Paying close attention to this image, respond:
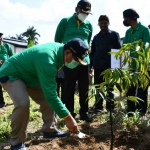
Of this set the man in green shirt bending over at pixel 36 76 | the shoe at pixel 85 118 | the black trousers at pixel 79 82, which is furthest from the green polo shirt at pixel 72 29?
the man in green shirt bending over at pixel 36 76

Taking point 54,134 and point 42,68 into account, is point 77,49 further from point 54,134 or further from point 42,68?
point 54,134

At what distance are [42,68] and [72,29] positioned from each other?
1751 mm

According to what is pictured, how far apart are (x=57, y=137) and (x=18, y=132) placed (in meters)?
0.62

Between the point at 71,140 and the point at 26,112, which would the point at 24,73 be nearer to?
the point at 26,112

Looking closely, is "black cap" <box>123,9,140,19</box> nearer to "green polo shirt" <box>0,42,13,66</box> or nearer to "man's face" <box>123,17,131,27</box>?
"man's face" <box>123,17,131,27</box>

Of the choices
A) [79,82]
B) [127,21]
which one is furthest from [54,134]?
[127,21]

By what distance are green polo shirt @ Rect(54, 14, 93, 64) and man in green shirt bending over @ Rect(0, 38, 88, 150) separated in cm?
128

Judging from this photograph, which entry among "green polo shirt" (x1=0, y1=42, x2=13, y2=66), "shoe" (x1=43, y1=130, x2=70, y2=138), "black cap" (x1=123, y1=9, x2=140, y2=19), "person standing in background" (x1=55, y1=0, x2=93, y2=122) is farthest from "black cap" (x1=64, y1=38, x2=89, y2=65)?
"green polo shirt" (x1=0, y1=42, x2=13, y2=66)

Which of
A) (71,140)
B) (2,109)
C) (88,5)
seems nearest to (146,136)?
(71,140)

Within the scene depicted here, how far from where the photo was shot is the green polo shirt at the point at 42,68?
2607 millimetres

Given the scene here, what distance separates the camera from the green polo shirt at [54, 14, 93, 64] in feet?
14.0

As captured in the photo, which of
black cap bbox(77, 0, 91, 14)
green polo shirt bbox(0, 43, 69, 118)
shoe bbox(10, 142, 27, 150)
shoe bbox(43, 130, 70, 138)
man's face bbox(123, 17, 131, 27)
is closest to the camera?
green polo shirt bbox(0, 43, 69, 118)

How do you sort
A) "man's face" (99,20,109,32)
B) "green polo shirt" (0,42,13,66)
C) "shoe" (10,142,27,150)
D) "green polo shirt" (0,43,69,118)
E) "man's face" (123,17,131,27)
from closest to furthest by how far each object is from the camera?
1. "green polo shirt" (0,43,69,118)
2. "shoe" (10,142,27,150)
3. "man's face" (123,17,131,27)
4. "man's face" (99,20,109,32)
5. "green polo shirt" (0,42,13,66)

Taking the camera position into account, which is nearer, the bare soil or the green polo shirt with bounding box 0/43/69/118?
the green polo shirt with bounding box 0/43/69/118
